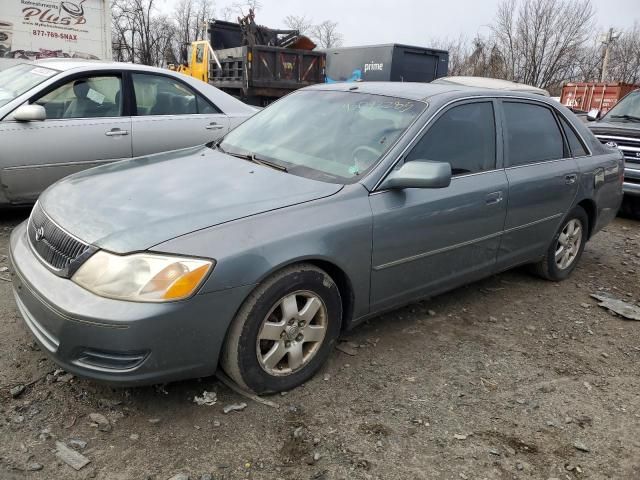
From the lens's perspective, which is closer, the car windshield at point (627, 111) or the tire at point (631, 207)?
the tire at point (631, 207)

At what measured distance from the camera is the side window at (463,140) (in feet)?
11.2

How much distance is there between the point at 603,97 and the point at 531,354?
22643 millimetres

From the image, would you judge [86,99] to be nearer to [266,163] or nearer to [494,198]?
[266,163]

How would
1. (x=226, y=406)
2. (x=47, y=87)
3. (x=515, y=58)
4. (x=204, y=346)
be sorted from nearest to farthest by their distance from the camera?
(x=204, y=346) < (x=226, y=406) < (x=47, y=87) < (x=515, y=58)

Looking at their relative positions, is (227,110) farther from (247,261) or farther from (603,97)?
(603,97)

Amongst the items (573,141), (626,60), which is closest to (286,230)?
(573,141)

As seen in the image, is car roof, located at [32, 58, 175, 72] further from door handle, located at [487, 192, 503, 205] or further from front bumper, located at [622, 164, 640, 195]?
front bumper, located at [622, 164, 640, 195]

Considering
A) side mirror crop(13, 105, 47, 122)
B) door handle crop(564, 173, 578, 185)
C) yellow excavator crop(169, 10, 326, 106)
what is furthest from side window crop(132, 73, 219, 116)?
yellow excavator crop(169, 10, 326, 106)

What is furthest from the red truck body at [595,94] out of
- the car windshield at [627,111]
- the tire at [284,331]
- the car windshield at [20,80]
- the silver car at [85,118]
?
the tire at [284,331]

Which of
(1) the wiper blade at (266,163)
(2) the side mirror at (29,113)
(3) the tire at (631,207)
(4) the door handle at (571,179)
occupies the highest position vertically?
(2) the side mirror at (29,113)

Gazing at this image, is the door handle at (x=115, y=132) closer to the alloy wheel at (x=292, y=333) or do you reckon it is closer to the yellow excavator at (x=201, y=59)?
the alloy wheel at (x=292, y=333)

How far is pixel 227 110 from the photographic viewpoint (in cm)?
617

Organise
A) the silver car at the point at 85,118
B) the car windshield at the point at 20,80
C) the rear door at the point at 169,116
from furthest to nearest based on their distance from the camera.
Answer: the rear door at the point at 169,116, the car windshield at the point at 20,80, the silver car at the point at 85,118

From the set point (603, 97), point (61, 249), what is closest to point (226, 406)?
point (61, 249)
